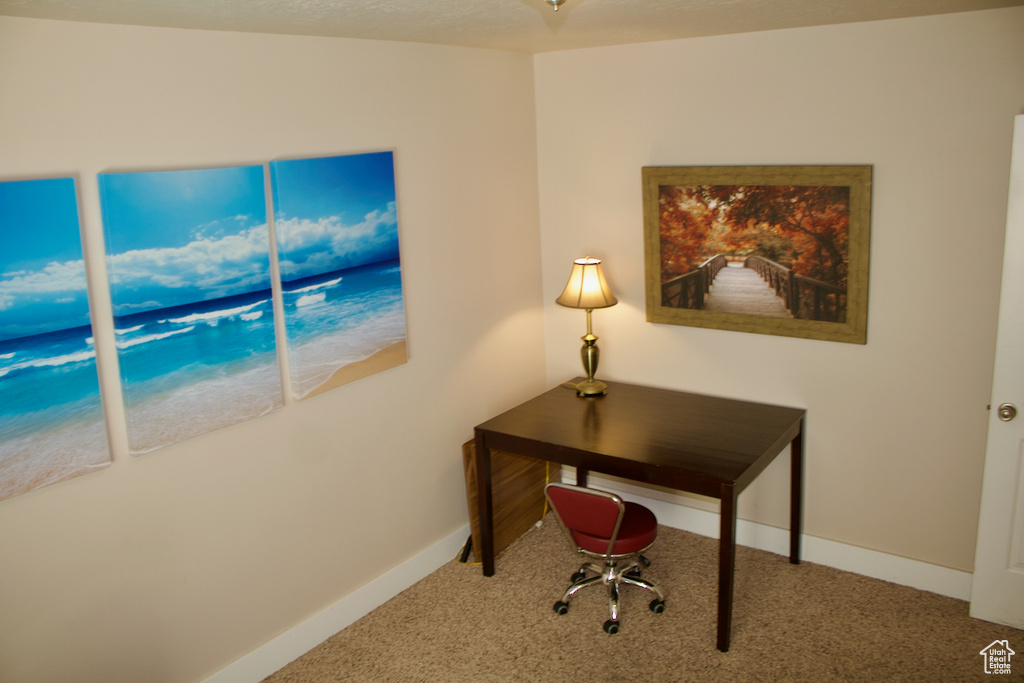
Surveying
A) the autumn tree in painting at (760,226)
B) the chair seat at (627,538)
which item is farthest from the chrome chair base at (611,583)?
the autumn tree in painting at (760,226)

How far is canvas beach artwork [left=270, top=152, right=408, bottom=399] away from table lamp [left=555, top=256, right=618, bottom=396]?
86 centimetres

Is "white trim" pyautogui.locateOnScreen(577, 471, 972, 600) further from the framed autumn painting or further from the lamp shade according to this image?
the lamp shade

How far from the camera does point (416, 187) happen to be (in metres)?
3.43

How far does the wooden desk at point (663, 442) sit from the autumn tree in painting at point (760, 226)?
0.65m

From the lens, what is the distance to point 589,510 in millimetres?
3094

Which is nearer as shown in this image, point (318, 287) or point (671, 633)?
point (318, 287)

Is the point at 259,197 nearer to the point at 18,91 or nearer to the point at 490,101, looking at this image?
the point at 18,91

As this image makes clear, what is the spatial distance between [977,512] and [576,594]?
168cm

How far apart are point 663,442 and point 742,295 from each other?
2.74 ft

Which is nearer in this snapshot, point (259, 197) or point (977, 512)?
point (259, 197)

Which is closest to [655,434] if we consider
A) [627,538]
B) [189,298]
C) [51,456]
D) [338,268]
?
[627,538]

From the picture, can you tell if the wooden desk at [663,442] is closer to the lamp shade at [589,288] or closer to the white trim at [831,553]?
the white trim at [831,553]

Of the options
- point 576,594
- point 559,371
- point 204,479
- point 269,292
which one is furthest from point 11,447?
point 559,371
